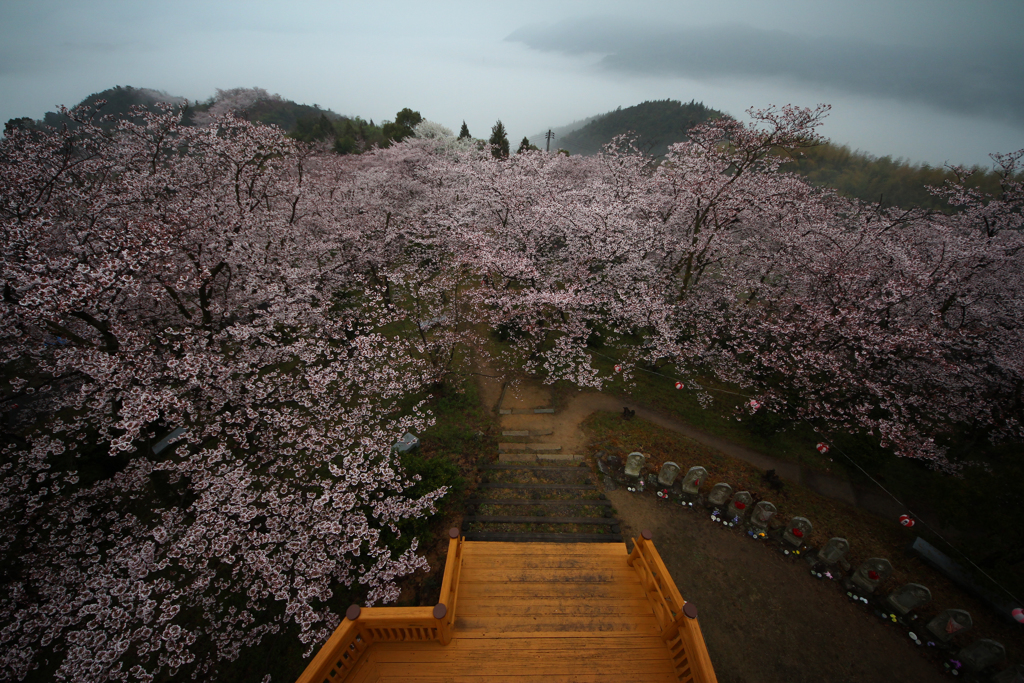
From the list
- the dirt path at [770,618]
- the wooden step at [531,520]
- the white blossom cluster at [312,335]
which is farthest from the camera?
the wooden step at [531,520]

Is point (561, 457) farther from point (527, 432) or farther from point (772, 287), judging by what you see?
point (772, 287)

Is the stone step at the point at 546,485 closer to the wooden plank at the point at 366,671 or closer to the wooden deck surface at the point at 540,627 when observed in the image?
the wooden deck surface at the point at 540,627

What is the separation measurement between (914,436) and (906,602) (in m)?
5.66

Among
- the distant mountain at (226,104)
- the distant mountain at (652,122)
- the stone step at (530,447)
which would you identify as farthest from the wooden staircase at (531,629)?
the distant mountain at (652,122)

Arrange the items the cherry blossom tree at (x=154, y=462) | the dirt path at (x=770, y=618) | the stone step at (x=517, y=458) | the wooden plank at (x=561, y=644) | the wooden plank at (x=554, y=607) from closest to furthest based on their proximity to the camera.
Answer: the wooden plank at (x=561, y=644) < the cherry blossom tree at (x=154, y=462) < the wooden plank at (x=554, y=607) < the dirt path at (x=770, y=618) < the stone step at (x=517, y=458)

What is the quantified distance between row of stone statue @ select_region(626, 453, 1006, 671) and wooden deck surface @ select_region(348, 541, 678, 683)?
14.3 feet

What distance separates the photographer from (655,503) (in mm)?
11656

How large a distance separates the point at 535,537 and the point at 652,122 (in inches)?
4225

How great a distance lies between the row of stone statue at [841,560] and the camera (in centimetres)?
793

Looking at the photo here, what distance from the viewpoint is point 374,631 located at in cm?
622

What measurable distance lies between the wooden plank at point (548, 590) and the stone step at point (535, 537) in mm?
1908

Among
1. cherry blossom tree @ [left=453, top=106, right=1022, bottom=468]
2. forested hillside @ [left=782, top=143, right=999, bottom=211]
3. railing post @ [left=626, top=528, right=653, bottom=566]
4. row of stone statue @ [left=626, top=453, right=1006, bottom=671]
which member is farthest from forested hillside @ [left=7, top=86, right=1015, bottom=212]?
railing post @ [left=626, top=528, right=653, bottom=566]

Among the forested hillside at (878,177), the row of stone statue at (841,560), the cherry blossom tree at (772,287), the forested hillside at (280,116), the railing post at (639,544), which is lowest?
the row of stone statue at (841,560)

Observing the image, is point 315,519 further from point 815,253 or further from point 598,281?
point 815,253
